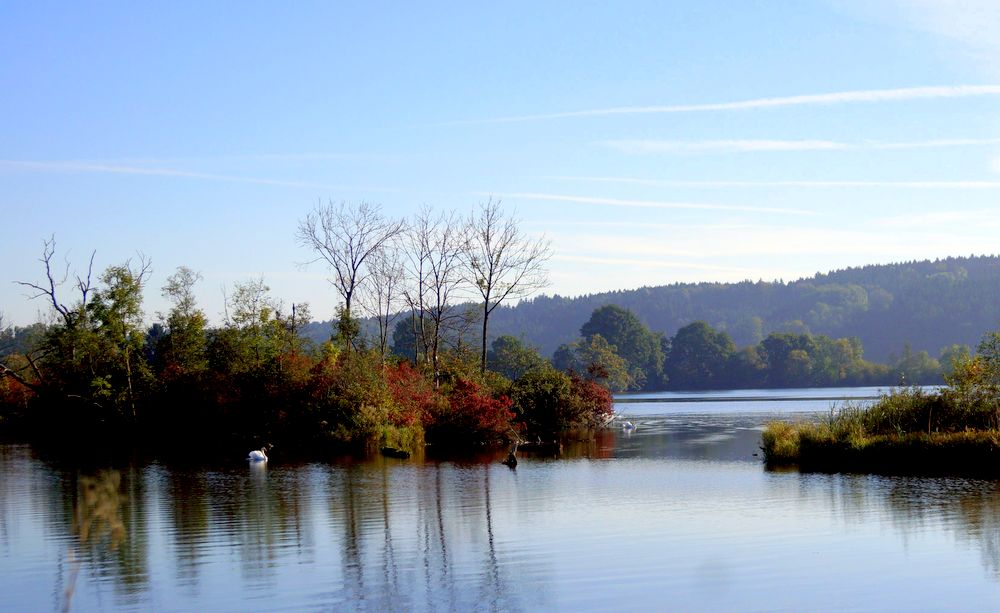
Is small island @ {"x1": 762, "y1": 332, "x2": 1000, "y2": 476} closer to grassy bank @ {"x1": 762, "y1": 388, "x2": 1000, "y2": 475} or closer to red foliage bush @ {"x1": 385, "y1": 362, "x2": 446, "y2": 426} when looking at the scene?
grassy bank @ {"x1": 762, "y1": 388, "x2": 1000, "y2": 475}

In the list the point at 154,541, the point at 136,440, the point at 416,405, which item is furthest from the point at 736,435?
the point at 154,541

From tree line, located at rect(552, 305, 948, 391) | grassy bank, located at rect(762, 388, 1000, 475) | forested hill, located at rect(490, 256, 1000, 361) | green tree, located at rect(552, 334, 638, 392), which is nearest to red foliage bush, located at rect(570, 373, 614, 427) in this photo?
grassy bank, located at rect(762, 388, 1000, 475)

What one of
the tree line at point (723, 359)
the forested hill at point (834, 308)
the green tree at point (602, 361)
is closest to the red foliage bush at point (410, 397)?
the green tree at point (602, 361)

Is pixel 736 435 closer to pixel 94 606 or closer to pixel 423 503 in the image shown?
pixel 423 503

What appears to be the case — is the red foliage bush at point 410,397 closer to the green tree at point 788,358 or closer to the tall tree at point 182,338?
the tall tree at point 182,338

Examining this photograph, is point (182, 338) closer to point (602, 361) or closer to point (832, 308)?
point (602, 361)

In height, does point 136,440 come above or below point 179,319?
below

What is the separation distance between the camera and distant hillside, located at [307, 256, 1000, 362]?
129250 millimetres

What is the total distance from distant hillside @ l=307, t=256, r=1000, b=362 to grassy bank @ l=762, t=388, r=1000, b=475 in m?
83.9

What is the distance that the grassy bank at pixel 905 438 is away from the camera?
26.0 meters

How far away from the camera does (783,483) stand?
82.3 ft

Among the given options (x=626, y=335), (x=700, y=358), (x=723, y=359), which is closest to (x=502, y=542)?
(x=626, y=335)

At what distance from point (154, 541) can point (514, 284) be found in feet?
126

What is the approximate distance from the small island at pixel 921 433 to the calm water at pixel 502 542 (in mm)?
2290
